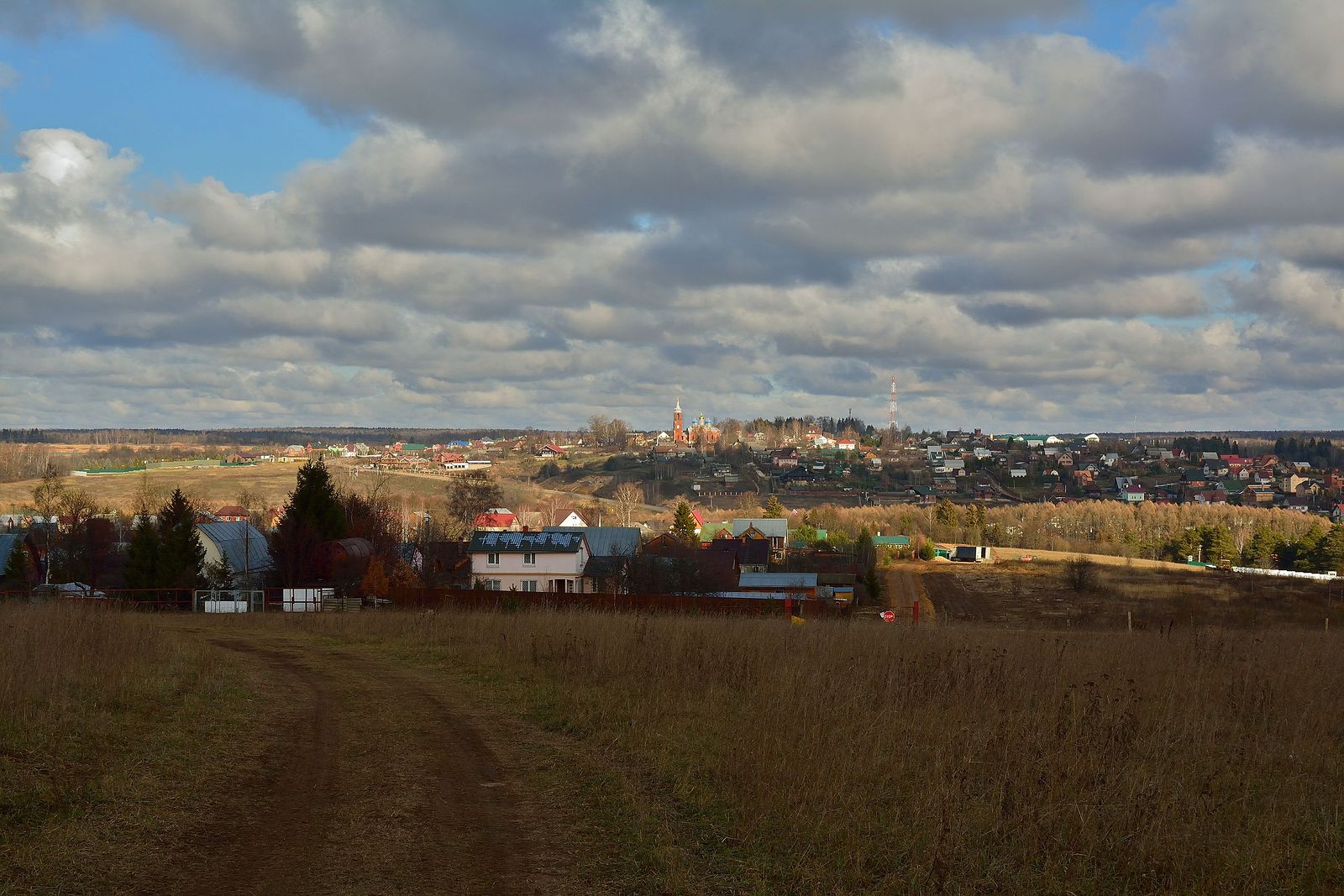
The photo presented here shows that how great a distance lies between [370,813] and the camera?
8.00 metres

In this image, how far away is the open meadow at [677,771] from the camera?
6.84 meters

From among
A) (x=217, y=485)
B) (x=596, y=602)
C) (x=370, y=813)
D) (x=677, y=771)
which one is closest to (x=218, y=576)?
(x=596, y=602)

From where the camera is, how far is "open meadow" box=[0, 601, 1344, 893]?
6.84 metres

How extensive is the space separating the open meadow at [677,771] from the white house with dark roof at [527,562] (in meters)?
43.5

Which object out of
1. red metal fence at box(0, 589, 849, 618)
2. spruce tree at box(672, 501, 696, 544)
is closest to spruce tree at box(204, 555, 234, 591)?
red metal fence at box(0, 589, 849, 618)

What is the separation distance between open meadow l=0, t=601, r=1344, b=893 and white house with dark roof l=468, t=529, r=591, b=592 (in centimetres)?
4347

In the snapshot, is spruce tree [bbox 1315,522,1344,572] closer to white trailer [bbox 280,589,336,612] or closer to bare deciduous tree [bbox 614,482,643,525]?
bare deciduous tree [bbox 614,482,643,525]

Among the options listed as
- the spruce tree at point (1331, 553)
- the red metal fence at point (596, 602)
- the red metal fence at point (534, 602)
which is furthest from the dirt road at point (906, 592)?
the spruce tree at point (1331, 553)

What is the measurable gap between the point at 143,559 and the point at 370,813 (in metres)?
41.5

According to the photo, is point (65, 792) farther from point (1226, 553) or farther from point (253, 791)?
point (1226, 553)

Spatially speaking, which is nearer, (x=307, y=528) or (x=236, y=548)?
(x=307, y=528)

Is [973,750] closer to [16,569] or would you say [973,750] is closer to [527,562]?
[527,562]

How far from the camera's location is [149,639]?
56.7 ft

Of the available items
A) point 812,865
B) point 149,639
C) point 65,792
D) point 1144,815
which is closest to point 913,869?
point 812,865
